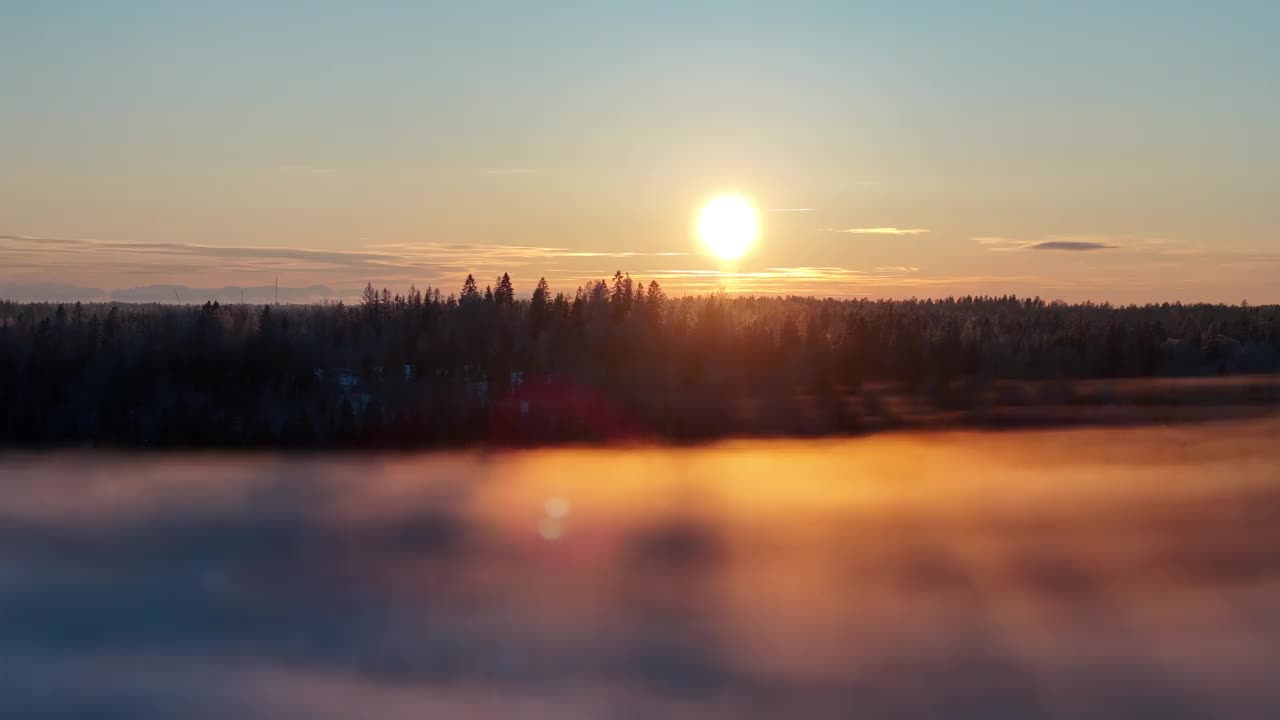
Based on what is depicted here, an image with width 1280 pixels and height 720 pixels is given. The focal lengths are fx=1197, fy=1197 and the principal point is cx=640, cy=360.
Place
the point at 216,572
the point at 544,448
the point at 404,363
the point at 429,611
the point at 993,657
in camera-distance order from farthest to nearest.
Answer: the point at 404,363 → the point at 544,448 → the point at 216,572 → the point at 429,611 → the point at 993,657

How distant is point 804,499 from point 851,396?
47.7ft

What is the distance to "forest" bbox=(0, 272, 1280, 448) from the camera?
5103cm

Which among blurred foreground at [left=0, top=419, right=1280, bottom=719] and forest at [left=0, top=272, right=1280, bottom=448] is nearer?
blurred foreground at [left=0, top=419, right=1280, bottom=719]

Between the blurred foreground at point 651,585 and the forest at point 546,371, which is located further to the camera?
the forest at point 546,371

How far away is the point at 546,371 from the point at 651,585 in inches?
1246

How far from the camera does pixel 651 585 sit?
26844 mm

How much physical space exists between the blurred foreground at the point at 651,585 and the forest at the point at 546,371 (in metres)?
4.64

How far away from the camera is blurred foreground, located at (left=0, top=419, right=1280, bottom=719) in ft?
62.0

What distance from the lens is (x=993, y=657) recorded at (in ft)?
68.1

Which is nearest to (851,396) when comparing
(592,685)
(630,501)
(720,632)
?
(630,501)

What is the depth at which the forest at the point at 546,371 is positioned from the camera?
51.0 meters

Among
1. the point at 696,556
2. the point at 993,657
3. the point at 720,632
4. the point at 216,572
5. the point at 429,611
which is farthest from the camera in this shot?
the point at 696,556

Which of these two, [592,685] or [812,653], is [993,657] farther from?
[592,685]

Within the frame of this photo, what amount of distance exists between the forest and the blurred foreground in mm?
4640
